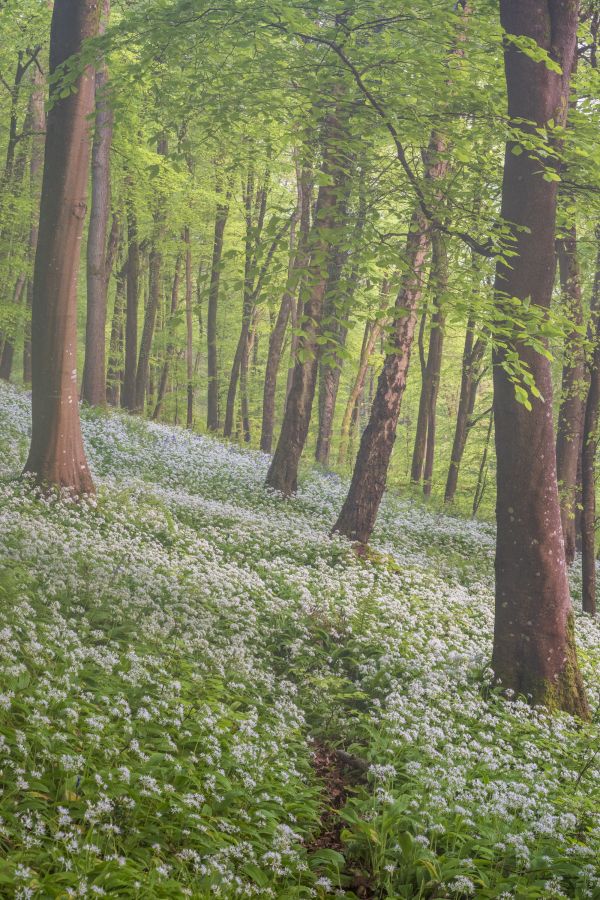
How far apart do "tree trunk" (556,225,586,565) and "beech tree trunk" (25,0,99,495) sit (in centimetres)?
903

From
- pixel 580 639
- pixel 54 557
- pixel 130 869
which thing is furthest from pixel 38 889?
pixel 580 639

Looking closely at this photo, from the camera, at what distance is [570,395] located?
15.8m

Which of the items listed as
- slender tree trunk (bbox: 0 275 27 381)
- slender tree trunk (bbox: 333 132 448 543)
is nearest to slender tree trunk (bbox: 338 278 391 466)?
slender tree trunk (bbox: 0 275 27 381)

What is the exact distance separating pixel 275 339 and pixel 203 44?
14.4 metres

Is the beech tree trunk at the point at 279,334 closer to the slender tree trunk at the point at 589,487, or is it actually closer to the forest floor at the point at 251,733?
the slender tree trunk at the point at 589,487

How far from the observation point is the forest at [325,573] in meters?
4.40

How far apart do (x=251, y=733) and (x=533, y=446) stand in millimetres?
4414

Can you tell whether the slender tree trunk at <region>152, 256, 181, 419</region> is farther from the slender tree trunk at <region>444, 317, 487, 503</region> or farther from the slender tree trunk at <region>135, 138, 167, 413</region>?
the slender tree trunk at <region>444, 317, 487, 503</region>

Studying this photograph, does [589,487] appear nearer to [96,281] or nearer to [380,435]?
[380,435]

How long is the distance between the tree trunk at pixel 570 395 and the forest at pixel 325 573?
0.55 ft

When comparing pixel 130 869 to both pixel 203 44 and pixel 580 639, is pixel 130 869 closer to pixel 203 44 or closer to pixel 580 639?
pixel 203 44

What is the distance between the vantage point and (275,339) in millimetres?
22625

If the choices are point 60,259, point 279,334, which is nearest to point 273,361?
point 279,334

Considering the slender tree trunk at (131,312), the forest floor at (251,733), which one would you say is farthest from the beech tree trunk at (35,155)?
the forest floor at (251,733)
